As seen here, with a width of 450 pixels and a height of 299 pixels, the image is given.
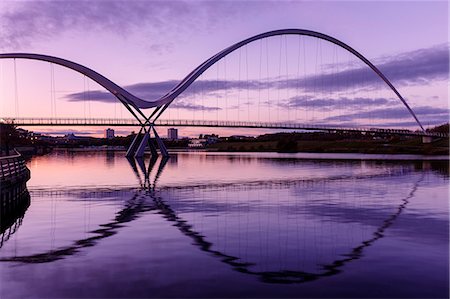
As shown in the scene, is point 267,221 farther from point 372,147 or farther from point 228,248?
point 372,147

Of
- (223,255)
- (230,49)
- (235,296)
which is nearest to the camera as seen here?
(235,296)

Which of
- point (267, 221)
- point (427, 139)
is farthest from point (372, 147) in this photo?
point (267, 221)

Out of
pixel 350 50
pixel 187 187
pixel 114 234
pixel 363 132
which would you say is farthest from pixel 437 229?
pixel 363 132

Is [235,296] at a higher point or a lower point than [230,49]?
lower

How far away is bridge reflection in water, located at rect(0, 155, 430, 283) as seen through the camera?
35.6ft

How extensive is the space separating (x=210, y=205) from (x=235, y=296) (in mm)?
12685

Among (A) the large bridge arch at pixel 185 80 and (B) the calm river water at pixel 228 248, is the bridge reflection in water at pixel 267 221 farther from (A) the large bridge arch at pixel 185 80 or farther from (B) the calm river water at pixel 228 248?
(A) the large bridge arch at pixel 185 80

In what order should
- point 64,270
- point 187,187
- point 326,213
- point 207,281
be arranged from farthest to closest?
point 187,187 → point 326,213 → point 64,270 → point 207,281

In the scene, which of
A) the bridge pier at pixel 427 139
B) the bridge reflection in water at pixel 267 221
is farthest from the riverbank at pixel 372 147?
the bridge reflection in water at pixel 267 221

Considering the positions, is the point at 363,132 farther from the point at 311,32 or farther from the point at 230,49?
the point at 230,49

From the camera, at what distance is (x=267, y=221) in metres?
16.3

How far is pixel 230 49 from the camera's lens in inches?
2911

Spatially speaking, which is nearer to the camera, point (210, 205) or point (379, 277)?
point (379, 277)

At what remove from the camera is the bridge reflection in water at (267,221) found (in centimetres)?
1084
